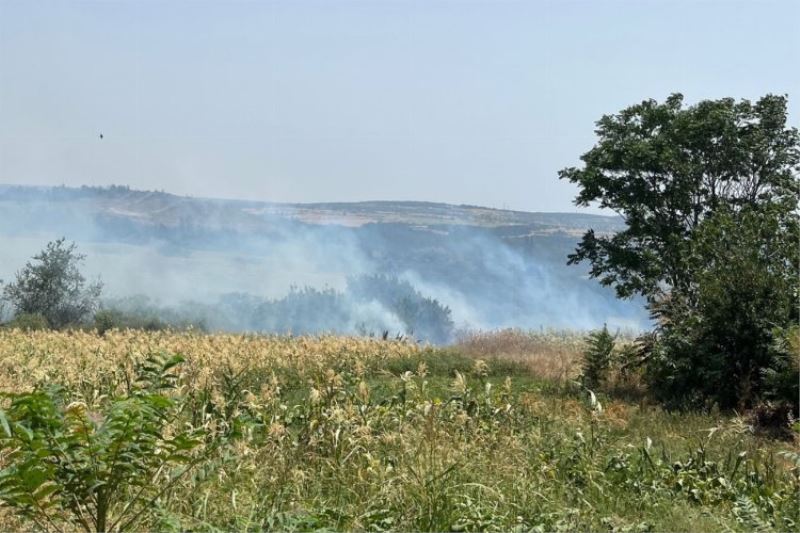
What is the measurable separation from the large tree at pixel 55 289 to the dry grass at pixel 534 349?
14.5m

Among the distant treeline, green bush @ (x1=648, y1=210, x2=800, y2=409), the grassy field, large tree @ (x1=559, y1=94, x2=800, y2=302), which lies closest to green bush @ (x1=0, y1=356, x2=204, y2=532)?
the grassy field

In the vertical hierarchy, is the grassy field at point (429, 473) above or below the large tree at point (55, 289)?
above

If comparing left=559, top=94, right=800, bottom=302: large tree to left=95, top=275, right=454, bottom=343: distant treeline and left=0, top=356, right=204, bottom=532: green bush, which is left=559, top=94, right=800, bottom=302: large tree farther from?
left=95, top=275, right=454, bottom=343: distant treeline

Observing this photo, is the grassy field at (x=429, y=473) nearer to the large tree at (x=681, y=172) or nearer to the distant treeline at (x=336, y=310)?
the large tree at (x=681, y=172)

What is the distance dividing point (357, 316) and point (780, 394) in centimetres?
4277

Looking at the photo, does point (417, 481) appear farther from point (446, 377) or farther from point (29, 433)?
point (446, 377)

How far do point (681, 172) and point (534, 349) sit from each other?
5596 mm

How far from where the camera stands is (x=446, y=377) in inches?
622

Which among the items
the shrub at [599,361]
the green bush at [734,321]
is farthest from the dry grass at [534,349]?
the green bush at [734,321]

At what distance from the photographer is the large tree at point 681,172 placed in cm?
2284

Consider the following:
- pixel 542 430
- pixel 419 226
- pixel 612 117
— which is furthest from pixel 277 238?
pixel 542 430

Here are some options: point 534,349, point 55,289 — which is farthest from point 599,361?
point 55,289

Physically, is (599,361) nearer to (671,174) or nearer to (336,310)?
(671,174)

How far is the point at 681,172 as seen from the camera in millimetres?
22656
